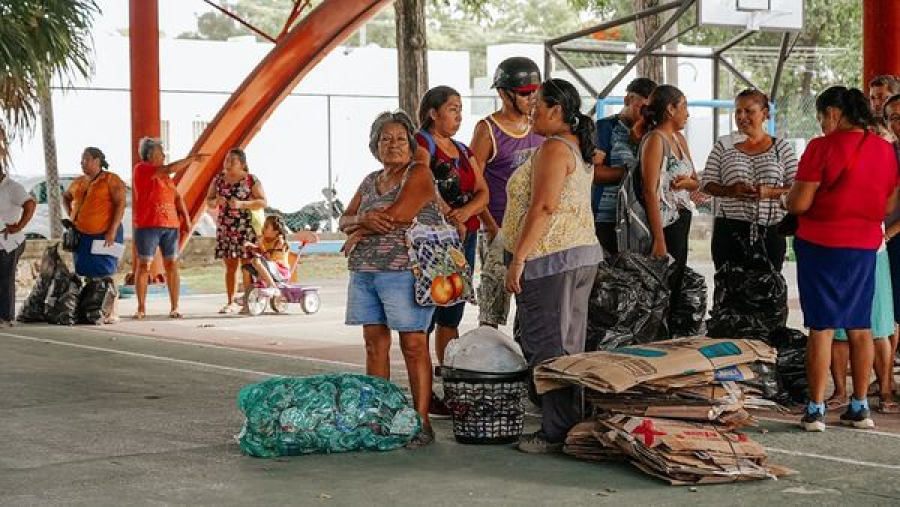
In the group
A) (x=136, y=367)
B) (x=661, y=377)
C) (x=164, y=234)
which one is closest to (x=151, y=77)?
(x=164, y=234)

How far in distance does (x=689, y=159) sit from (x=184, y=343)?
19.4ft

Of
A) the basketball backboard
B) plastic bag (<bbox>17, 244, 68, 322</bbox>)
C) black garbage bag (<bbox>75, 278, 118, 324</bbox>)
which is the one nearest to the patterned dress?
black garbage bag (<bbox>75, 278, 118, 324</bbox>)

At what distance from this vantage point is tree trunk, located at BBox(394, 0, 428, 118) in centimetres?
2009

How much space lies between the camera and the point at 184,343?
14.3 metres

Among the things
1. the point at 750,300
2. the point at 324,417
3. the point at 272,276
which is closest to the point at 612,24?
the point at 272,276

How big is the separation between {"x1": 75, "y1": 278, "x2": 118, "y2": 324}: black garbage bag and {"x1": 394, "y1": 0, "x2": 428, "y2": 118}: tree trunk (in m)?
5.15

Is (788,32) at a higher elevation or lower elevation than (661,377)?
higher

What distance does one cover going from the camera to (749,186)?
→ 9.97m

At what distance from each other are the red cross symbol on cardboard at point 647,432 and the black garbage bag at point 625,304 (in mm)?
1810

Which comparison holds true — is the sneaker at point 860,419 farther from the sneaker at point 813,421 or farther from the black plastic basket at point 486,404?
the black plastic basket at point 486,404

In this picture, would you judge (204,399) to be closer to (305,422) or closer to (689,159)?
(305,422)

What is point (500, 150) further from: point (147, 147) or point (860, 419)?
point (147, 147)

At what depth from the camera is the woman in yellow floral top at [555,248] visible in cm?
805

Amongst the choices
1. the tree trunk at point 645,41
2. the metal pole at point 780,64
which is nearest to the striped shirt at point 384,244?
the metal pole at point 780,64
